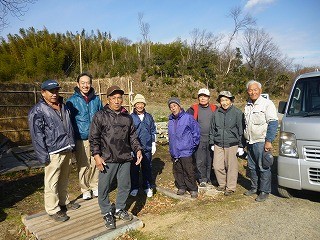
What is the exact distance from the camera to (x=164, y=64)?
28.8 meters

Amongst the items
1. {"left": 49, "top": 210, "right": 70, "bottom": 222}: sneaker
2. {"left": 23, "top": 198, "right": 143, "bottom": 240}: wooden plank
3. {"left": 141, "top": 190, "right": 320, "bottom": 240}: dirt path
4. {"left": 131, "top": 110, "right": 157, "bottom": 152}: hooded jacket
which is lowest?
{"left": 141, "top": 190, "right": 320, "bottom": 240}: dirt path

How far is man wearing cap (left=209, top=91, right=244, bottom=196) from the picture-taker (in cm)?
499

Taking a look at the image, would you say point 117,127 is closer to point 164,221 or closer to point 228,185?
point 164,221

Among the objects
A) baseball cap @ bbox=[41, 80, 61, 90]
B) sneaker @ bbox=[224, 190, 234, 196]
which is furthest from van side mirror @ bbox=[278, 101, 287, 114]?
baseball cap @ bbox=[41, 80, 61, 90]

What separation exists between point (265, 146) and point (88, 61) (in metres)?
28.8

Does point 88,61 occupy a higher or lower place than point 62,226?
higher

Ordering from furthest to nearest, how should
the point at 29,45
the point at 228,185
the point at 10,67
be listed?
the point at 29,45, the point at 10,67, the point at 228,185

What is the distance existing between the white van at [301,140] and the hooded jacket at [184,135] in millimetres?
1432

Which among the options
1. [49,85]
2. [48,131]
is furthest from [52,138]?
[49,85]

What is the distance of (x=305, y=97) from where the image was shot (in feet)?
15.5

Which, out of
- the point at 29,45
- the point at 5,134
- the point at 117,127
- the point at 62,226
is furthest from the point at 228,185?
the point at 29,45

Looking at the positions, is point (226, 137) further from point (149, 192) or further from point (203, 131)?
point (149, 192)

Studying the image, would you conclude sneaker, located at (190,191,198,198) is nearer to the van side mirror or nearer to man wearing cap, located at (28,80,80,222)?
the van side mirror

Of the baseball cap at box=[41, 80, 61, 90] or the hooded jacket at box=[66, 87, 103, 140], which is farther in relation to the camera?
the hooded jacket at box=[66, 87, 103, 140]
